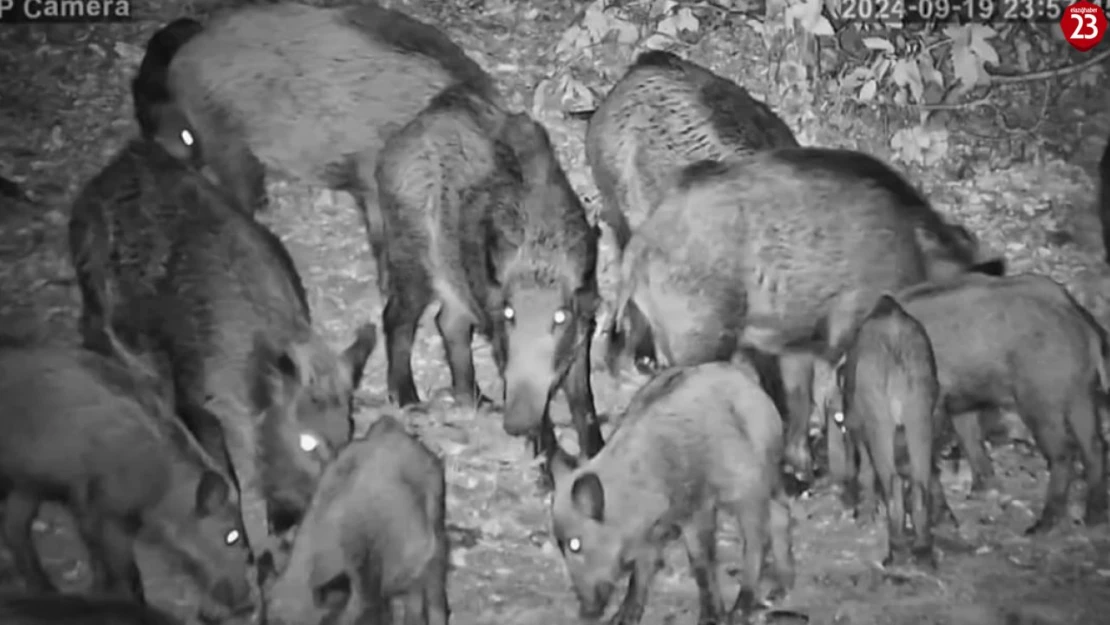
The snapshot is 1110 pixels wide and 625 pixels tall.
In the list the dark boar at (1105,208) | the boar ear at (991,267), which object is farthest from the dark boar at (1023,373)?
the dark boar at (1105,208)

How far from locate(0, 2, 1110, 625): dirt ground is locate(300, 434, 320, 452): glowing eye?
0.27 feet

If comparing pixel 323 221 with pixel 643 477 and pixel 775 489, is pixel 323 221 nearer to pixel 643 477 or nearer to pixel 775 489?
pixel 643 477

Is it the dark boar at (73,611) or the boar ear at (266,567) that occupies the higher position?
the boar ear at (266,567)

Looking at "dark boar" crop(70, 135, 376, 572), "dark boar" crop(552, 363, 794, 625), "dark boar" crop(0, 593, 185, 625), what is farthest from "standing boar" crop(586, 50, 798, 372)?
"dark boar" crop(0, 593, 185, 625)

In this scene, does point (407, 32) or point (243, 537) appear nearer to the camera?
point (243, 537)

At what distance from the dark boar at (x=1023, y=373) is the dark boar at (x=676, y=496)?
0.31 meters

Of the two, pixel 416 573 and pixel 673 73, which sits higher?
pixel 673 73

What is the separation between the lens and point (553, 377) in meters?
2.14

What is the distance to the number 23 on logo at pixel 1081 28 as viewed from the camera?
2.27 metres

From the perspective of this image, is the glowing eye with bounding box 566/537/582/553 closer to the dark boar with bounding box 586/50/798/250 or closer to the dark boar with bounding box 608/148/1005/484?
the dark boar with bounding box 608/148/1005/484

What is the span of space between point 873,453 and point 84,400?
126 centimetres

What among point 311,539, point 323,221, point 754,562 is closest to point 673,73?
point 323,221

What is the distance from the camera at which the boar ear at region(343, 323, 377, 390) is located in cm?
214

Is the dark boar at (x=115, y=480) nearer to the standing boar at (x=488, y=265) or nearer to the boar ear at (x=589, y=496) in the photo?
the standing boar at (x=488, y=265)
